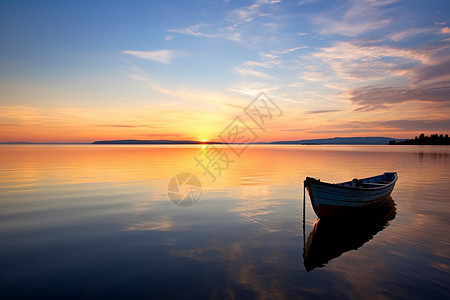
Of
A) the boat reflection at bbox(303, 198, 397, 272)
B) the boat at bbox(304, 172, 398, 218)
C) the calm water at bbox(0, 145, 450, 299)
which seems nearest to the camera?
the calm water at bbox(0, 145, 450, 299)

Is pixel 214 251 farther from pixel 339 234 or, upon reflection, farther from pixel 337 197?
pixel 337 197

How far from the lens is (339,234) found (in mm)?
14516

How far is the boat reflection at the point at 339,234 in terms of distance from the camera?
458 inches

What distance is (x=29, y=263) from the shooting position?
1038 centimetres

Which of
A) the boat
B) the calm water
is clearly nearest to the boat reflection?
the calm water

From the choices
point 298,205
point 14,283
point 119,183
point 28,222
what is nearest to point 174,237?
point 14,283

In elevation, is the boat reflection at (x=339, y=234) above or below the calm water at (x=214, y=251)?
below

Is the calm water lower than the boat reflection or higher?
higher

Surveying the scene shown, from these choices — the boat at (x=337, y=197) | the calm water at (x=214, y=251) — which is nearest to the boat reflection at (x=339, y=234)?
the calm water at (x=214, y=251)

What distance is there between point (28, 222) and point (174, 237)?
9756 mm

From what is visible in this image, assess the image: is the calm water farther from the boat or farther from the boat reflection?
the boat

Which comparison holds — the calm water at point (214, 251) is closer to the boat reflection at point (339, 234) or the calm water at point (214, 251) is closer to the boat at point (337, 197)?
the boat reflection at point (339, 234)

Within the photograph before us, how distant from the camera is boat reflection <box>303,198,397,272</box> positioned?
38.2 ft

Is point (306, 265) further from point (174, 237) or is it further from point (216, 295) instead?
point (174, 237)
